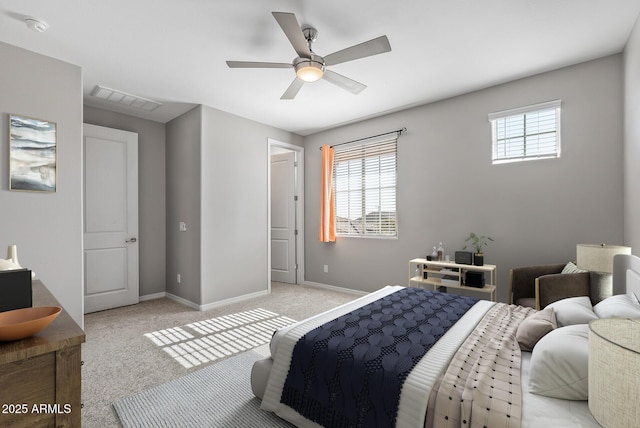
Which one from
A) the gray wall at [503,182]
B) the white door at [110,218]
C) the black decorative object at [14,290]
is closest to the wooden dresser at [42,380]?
the black decorative object at [14,290]

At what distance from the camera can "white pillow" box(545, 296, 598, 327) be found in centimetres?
166

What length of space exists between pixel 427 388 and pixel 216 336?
8.04 feet

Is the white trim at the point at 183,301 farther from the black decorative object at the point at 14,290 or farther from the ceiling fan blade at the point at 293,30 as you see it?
the ceiling fan blade at the point at 293,30

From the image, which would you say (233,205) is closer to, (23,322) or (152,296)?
(152,296)

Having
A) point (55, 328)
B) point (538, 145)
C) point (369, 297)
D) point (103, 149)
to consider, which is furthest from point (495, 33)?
point (103, 149)

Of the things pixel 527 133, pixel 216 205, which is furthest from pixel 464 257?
pixel 216 205

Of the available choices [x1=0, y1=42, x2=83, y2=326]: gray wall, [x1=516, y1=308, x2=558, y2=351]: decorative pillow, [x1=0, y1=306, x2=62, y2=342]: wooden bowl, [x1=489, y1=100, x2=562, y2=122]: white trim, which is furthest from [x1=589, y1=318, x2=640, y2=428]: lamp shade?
[x1=0, y1=42, x2=83, y2=326]: gray wall

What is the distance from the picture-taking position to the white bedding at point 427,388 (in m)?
1.12

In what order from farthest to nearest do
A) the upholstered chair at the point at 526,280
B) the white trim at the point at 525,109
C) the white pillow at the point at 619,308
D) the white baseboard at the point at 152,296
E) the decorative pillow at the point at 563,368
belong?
the white baseboard at the point at 152,296
the white trim at the point at 525,109
the upholstered chair at the point at 526,280
the white pillow at the point at 619,308
the decorative pillow at the point at 563,368

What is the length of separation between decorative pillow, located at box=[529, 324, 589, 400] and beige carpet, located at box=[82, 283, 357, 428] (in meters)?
2.18

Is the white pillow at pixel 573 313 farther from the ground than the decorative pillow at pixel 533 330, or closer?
farther from the ground

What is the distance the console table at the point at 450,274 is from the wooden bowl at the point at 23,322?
134 inches

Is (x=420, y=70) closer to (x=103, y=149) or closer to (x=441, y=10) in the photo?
(x=441, y=10)

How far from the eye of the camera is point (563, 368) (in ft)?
4.03
